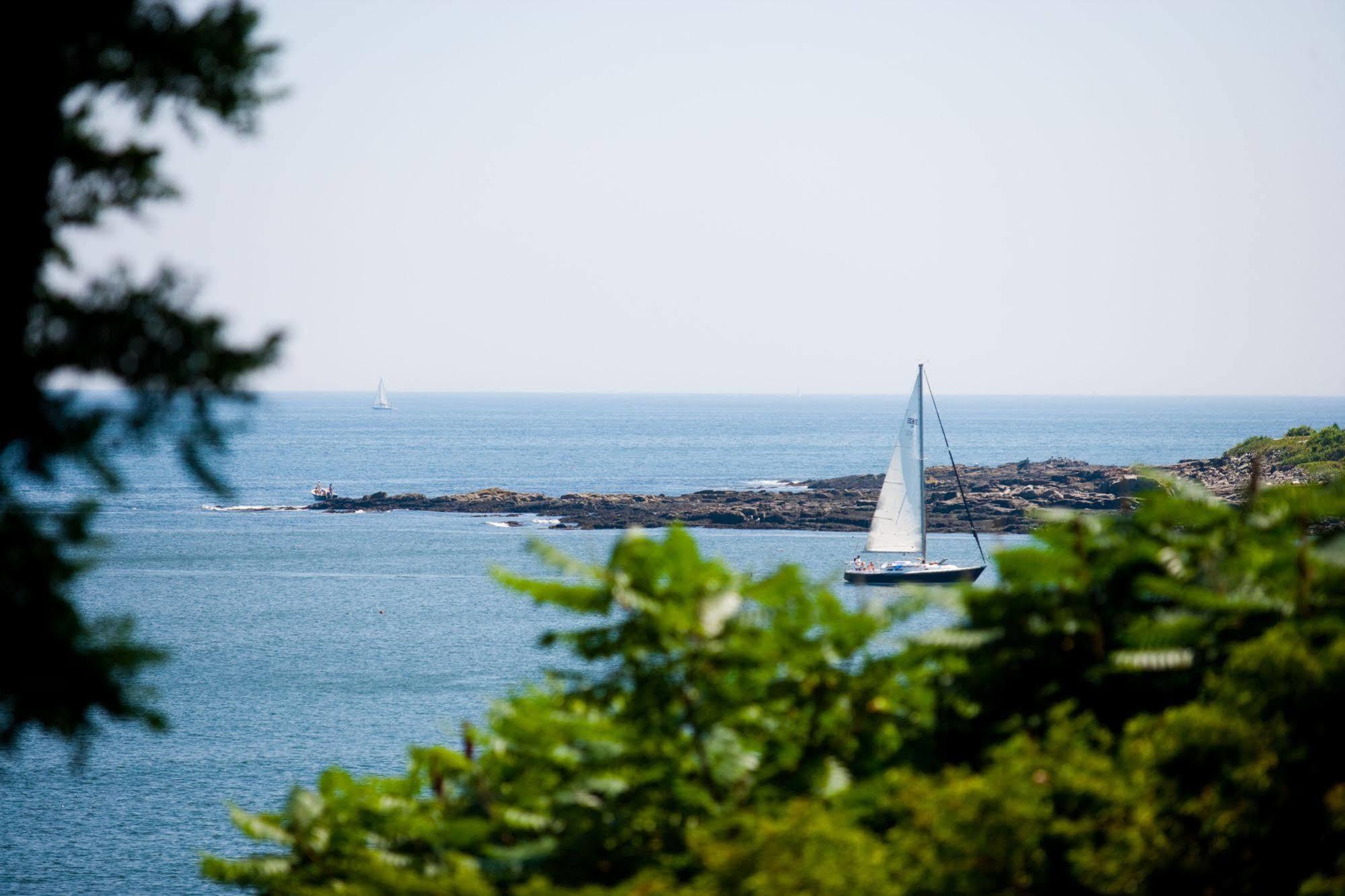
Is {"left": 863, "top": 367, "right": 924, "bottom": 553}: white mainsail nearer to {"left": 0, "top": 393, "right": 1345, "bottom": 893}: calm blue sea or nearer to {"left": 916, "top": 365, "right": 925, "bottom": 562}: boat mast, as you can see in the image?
{"left": 916, "top": 365, "right": 925, "bottom": 562}: boat mast

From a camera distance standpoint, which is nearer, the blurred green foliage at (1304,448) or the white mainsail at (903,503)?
the white mainsail at (903,503)

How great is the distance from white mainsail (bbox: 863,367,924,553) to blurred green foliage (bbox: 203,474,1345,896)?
65.0m

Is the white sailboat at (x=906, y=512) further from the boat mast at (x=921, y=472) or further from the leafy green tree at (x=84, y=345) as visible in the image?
the leafy green tree at (x=84, y=345)

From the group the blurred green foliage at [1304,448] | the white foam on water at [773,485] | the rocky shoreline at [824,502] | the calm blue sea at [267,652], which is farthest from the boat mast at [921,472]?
the white foam on water at [773,485]

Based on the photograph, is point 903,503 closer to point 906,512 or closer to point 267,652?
point 906,512

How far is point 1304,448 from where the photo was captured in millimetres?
100812

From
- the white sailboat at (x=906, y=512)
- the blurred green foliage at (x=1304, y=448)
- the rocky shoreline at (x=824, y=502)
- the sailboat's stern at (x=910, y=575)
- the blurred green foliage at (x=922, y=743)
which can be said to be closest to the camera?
the blurred green foliage at (x=922, y=743)

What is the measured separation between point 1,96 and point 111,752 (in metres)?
42.6

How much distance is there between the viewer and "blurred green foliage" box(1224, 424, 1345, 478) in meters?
95.6

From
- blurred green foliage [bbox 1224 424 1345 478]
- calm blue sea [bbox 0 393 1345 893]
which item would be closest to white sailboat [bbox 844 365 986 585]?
calm blue sea [bbox 0 393 1345 893]

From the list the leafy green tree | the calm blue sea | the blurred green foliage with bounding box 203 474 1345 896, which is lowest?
the calm blue sea

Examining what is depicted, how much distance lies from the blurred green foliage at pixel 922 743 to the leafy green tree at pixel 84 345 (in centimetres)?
143

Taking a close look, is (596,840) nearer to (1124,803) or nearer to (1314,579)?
(1124,803)

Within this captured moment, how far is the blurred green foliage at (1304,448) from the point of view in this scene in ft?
314
